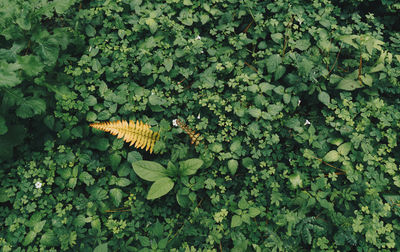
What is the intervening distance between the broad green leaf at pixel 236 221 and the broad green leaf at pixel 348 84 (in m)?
1.84

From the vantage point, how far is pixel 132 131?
293 cm

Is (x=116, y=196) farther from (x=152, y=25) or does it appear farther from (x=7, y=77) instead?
(x=152, y=25)

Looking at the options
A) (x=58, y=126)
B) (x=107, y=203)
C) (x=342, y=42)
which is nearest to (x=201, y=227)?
(x=107, y=203)

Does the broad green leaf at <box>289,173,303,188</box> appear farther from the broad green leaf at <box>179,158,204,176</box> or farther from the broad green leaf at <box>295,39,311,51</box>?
the broad green leaf at <box>295,39,311,51</box>

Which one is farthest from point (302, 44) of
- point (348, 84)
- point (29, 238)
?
point (29, 238)

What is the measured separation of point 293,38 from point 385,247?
96.4 inches

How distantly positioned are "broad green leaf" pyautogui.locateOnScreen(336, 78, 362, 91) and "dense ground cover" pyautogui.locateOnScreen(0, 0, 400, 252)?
0.17 feet

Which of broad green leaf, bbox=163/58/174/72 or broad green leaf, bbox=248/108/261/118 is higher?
broad green leaf, bbox=163/58/174/72

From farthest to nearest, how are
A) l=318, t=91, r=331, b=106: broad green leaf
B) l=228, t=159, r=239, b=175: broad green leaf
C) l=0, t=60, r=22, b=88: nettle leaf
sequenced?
l=318, t=91, r=331, b=106: broad green leaf
l=228, t=159, r=239, b=175: broad green leaf
l=0, t=60, r=22, b=88: nettle leaf

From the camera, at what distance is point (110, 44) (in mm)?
3303

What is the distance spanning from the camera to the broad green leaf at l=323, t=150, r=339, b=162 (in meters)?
2.84

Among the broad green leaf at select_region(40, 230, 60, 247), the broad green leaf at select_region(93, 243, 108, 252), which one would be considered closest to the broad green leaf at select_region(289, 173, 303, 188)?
the broad green leaf at select_region(93, 243, 108, 252)

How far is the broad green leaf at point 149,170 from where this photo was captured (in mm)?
2865

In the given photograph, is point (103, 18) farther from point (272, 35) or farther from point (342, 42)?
point (342, 42)
